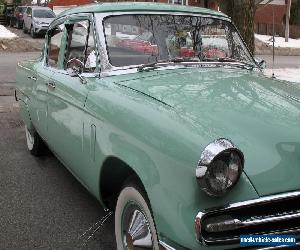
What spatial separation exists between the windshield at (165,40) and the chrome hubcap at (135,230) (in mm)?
1261

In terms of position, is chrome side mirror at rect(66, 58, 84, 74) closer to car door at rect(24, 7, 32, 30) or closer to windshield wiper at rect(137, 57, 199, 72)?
windshield wiper at rect(137, 57, 199, 72)

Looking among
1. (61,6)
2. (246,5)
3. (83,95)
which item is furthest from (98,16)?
(61,6)

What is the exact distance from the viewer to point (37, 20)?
2495 cm

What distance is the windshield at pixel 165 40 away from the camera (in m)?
3.89

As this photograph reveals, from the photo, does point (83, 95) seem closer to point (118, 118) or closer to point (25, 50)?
point (118, 118)

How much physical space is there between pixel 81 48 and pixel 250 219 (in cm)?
237

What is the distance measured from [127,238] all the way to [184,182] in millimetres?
878

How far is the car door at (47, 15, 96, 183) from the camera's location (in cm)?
373

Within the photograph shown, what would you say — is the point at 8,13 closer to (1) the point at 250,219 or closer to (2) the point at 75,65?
Answer: (2) the point at 75,65

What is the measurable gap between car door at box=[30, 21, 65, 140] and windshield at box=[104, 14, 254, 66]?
856mm

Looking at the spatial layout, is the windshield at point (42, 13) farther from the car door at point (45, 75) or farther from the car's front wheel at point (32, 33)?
the car door at point (45, 75)

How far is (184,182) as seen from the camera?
2387 mm

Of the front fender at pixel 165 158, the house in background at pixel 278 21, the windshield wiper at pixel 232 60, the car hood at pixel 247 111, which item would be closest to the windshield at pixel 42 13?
the house in background at pixel 278 21

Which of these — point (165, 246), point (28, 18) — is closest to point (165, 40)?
point (165, 246)
